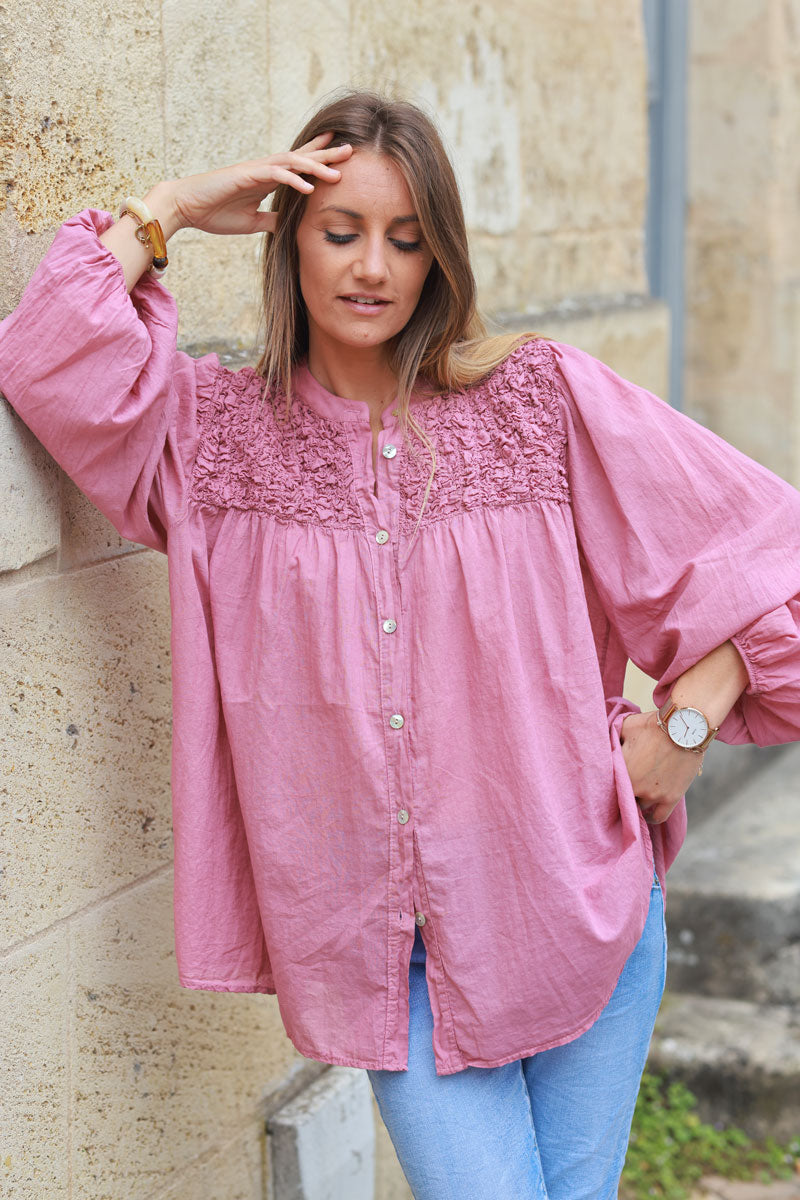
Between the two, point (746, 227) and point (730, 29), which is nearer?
point (730, 29)

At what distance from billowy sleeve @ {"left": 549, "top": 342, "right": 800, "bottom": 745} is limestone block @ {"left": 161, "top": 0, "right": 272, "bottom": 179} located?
2.91ft

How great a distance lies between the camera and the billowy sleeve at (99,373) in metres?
1.96

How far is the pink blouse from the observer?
208cm

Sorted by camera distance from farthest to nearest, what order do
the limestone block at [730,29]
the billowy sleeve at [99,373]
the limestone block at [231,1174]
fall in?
1. the limestone block at [730,29]
2. the limestone block at [231,1174]
3. the billowy sleeve at [99,373]

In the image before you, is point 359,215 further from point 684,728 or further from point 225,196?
point 684,728

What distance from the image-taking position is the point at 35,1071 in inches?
89.0

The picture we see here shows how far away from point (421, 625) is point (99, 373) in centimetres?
57

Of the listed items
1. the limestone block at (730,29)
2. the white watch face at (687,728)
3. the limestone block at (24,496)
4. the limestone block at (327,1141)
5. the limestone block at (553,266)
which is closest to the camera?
the limestone block at (24,496)

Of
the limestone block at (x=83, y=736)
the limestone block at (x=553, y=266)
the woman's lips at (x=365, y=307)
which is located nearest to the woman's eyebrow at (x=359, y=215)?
the woman's lips at (x=365, y=307)

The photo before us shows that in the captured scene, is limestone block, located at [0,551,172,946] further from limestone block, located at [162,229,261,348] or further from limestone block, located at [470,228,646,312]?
limestone block, located at [470,228,646,312]

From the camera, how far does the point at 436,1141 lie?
2.08m

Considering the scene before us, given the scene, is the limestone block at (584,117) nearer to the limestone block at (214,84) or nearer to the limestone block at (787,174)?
the limestone block at (787,174)

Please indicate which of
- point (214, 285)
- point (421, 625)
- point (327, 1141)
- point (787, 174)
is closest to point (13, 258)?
point (214, 285)

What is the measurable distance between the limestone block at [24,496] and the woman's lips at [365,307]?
499mm
